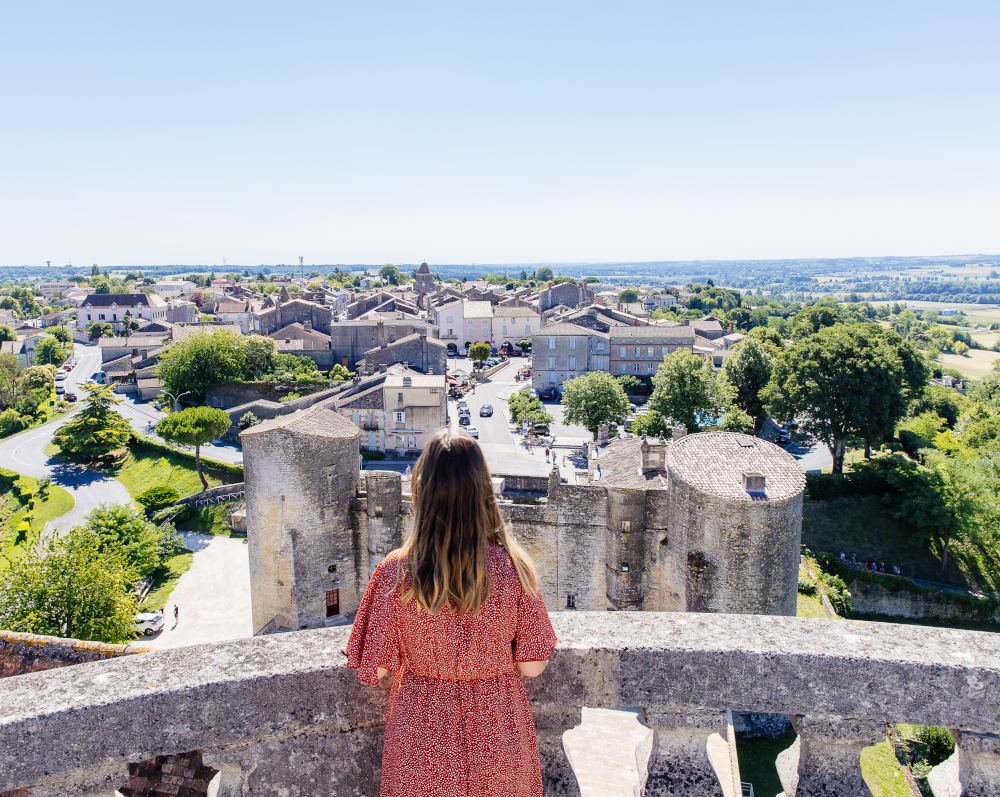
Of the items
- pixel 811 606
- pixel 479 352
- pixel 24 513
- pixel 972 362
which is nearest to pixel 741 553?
pixel 811 606

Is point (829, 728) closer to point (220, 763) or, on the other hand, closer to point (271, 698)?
point (271, 698)

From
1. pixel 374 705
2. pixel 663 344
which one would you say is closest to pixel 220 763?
pixel 374 705

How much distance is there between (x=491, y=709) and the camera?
3412 millimetres

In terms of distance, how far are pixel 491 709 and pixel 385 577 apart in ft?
2.75

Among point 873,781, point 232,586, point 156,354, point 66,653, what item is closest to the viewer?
point 66,653

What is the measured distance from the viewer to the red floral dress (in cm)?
333

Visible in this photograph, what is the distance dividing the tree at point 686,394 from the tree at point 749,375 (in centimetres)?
417

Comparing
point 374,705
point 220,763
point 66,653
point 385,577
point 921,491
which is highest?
point 385,577

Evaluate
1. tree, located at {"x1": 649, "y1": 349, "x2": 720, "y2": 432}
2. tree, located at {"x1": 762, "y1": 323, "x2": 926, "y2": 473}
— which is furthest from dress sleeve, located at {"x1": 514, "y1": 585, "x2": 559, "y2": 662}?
tree, located at {"x1": 649, "y1": 349, "x2": 720, "y2": 432}

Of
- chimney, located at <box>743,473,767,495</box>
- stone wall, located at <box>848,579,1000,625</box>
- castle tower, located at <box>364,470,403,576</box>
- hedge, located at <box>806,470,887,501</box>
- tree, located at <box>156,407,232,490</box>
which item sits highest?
chimney, located at <box>743,473,767,495</box>

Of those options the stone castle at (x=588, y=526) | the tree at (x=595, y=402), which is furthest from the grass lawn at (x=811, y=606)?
the tree at (x=595, y=402)

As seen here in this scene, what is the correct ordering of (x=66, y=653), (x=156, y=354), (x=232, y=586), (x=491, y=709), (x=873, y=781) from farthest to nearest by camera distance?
(x=156, y=354)
(x=232, y=586)
(x=873, y=781)
(x=66, y=653)
(x=491, y=709)

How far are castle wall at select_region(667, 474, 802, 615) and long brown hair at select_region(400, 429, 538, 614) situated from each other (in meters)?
12.7

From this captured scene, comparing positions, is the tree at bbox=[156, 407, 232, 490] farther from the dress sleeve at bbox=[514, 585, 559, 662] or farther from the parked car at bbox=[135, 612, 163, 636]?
the dress sleeve at bbox=[514, 585, 559, 662]
